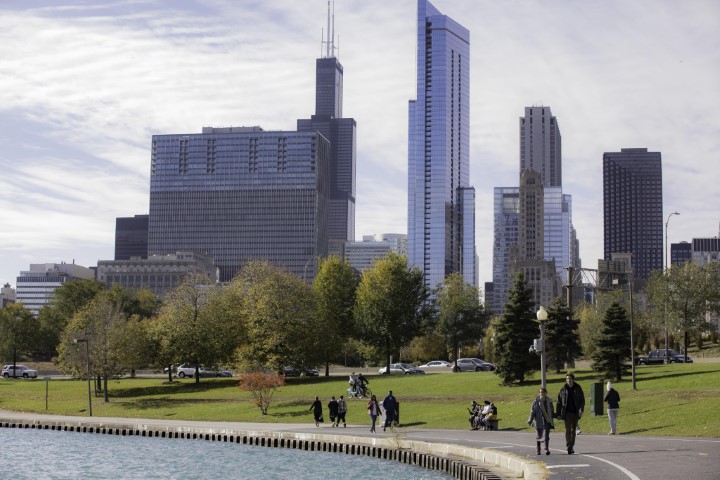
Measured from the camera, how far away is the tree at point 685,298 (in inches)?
3492

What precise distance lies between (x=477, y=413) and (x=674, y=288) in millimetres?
51103

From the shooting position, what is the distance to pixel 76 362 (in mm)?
83062

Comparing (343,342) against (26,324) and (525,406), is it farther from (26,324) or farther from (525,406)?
(26,324)

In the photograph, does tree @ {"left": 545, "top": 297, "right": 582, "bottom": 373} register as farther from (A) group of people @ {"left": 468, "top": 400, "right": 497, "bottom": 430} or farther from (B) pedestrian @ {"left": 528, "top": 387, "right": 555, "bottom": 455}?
(B) pedestrian @ {"left": 528, "top": 387, "right": 555, "bottom": 455}

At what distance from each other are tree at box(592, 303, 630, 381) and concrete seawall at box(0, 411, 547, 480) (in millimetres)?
21317

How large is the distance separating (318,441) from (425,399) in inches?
668

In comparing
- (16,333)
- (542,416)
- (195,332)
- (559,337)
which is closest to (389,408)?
(542,416)

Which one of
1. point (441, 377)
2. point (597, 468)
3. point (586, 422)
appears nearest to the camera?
point (597, 468)

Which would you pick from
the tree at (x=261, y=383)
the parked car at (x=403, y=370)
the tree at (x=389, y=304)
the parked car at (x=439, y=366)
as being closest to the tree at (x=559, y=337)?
the tree at (x=261, y=383)

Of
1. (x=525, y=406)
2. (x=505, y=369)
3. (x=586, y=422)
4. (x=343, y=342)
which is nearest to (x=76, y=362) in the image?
(x=343, y=342)

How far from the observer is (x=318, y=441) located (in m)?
45.0

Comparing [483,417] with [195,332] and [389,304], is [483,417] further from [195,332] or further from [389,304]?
[195,332]

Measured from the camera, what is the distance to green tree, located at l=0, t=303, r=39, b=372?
11156 centimetres

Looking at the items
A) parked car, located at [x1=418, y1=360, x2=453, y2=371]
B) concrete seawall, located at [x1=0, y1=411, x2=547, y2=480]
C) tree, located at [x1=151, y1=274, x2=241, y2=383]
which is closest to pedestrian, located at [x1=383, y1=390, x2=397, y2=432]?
concrete seawall, located at [x1=0, y1=411, x2=547, y2=480]
